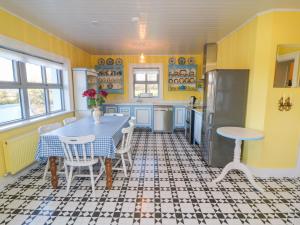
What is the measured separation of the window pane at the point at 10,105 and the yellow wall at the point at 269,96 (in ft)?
12.2

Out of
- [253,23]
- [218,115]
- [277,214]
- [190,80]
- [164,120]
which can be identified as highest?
[253,23]

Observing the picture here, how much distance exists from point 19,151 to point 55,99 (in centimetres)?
175

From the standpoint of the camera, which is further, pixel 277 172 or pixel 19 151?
pixel 277 172

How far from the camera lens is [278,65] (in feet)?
8.23

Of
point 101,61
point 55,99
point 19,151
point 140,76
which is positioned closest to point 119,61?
point 101,61

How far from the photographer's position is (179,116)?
5340 millimetres

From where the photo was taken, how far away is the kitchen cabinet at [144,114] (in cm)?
533

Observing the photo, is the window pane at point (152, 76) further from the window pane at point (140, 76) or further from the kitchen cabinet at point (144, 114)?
the kitchen cabinet at point (144, 114)

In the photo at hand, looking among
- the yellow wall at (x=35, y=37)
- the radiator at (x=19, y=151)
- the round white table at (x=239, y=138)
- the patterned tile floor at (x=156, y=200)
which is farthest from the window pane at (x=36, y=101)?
the round white table at (x=239, y=138)

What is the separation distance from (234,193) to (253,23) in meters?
2.43

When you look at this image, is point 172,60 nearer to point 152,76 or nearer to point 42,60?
point 152,76

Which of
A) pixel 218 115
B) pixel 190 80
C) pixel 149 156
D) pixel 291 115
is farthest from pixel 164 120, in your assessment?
pixel 291 115

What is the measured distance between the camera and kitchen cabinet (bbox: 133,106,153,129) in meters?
5.33

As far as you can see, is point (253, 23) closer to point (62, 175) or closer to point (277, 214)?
point (277, 214)
